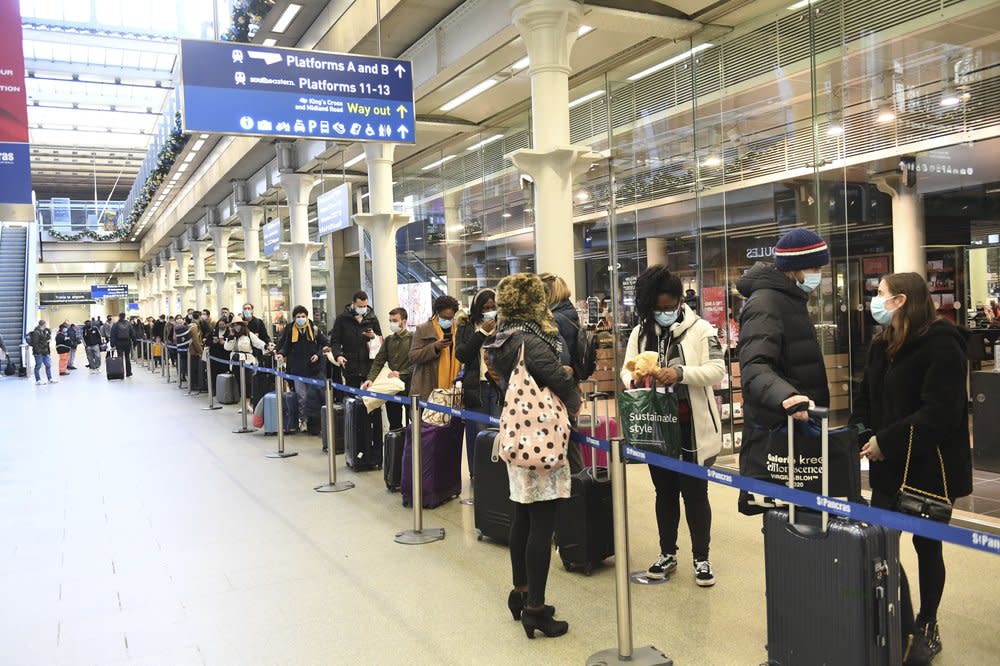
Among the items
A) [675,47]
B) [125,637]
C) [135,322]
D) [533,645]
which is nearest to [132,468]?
[125,637]

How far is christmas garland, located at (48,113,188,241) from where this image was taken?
1694 centimetres

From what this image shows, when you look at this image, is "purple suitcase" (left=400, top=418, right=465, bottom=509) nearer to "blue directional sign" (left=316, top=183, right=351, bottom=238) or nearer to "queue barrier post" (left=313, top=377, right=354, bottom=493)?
"queue barrier post" (left=313, top=377, right=354, bottom=493)

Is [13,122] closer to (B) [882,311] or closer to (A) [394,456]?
(A) [394,456]

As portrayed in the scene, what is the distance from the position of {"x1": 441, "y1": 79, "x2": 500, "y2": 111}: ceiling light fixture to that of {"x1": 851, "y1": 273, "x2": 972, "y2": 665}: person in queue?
8050 mm

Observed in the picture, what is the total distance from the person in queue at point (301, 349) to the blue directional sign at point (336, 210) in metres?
2.83

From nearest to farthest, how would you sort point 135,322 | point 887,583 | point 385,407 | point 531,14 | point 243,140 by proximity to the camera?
point 887,583
point 531,14
point 385,407
point 243,140
point 135,322

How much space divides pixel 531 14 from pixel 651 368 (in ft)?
14.3

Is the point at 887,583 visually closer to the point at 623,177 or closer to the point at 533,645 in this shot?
the point at 533,645

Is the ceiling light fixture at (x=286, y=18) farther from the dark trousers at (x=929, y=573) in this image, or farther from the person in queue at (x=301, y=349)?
the dark trousers at (x=929, y=573)

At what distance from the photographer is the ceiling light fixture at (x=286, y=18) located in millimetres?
9852

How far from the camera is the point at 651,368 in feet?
12.7

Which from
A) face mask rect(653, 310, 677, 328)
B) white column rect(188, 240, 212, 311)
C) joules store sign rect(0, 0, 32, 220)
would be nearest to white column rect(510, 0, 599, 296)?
face mask rect(653, 310, 677, 328)

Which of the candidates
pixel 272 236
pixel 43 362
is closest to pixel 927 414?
pixel 272 236

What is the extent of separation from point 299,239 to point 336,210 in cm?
318
